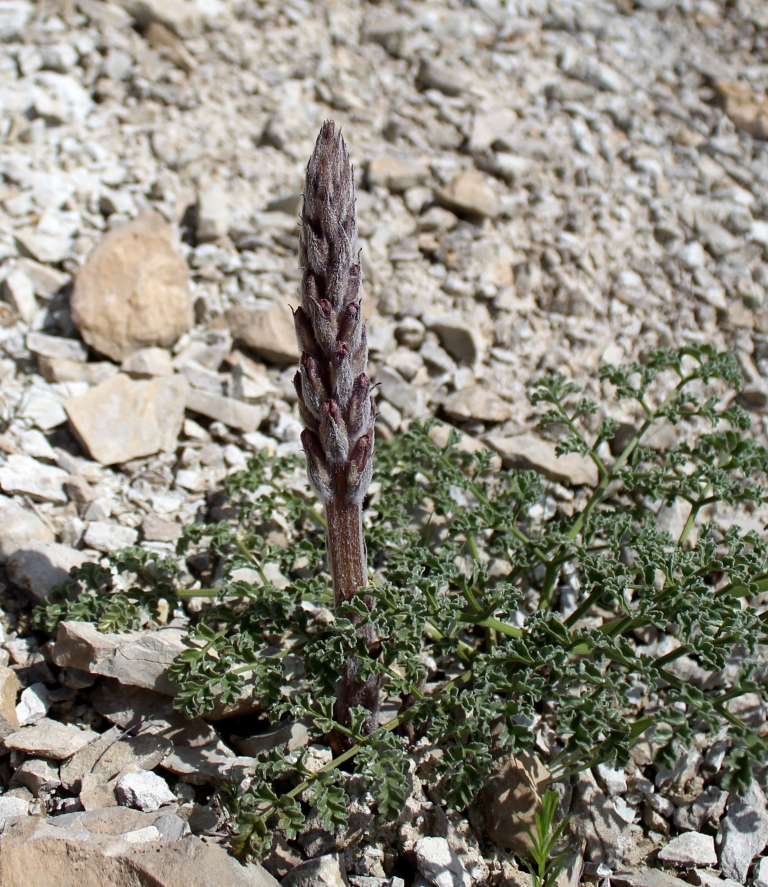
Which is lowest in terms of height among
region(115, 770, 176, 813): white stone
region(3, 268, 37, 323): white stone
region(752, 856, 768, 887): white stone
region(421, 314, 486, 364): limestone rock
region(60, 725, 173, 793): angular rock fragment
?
region(60, 725, 173, 793): angular rock fragment

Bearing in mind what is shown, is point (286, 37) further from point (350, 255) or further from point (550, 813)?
point (550, 813)

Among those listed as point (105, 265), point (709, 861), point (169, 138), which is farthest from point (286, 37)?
point (709, 861)

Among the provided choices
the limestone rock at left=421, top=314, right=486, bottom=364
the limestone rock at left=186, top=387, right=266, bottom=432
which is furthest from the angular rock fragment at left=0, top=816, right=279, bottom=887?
the limestone rock at left=421, top=314, right=486, bottom=364

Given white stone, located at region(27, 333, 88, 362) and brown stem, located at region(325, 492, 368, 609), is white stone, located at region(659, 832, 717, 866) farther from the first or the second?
white stone, located at region(27, 333, 88, 362)

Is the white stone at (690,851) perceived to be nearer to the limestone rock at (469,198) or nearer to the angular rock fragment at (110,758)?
the angular rock fragment at (110,758)

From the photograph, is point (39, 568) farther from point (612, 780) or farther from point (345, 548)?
point (612, 780)

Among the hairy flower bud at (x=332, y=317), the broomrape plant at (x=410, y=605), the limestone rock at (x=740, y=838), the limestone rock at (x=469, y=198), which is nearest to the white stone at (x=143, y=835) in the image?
the broomrape plant at (x=410, y=605)
